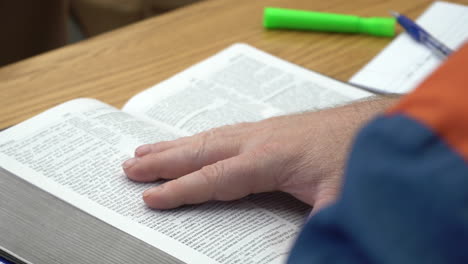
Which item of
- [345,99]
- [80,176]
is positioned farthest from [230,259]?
[345,99]

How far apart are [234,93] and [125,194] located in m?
0.26

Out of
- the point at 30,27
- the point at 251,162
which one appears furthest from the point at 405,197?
the point at 30,27

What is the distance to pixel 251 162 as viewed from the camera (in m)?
0.65

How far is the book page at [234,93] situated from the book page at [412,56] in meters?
0.05

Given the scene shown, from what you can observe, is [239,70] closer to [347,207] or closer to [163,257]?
[163,257]

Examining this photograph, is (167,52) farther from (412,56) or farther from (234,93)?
(412,56)

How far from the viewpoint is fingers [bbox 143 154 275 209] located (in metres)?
0.65

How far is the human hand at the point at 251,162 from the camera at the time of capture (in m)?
0.65

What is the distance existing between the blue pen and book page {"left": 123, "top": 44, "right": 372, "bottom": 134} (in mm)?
173

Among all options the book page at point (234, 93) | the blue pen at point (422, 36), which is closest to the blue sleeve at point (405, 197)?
the book page at point (234, 93)

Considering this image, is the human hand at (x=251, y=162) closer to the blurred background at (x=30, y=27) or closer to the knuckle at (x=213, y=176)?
the knuckle at (x=213, y=176)

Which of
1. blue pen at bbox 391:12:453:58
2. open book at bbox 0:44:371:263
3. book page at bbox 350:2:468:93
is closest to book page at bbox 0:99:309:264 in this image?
open book at bbox 0:44:371:263

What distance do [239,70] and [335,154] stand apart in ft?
1.01

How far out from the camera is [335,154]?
2.19ft
